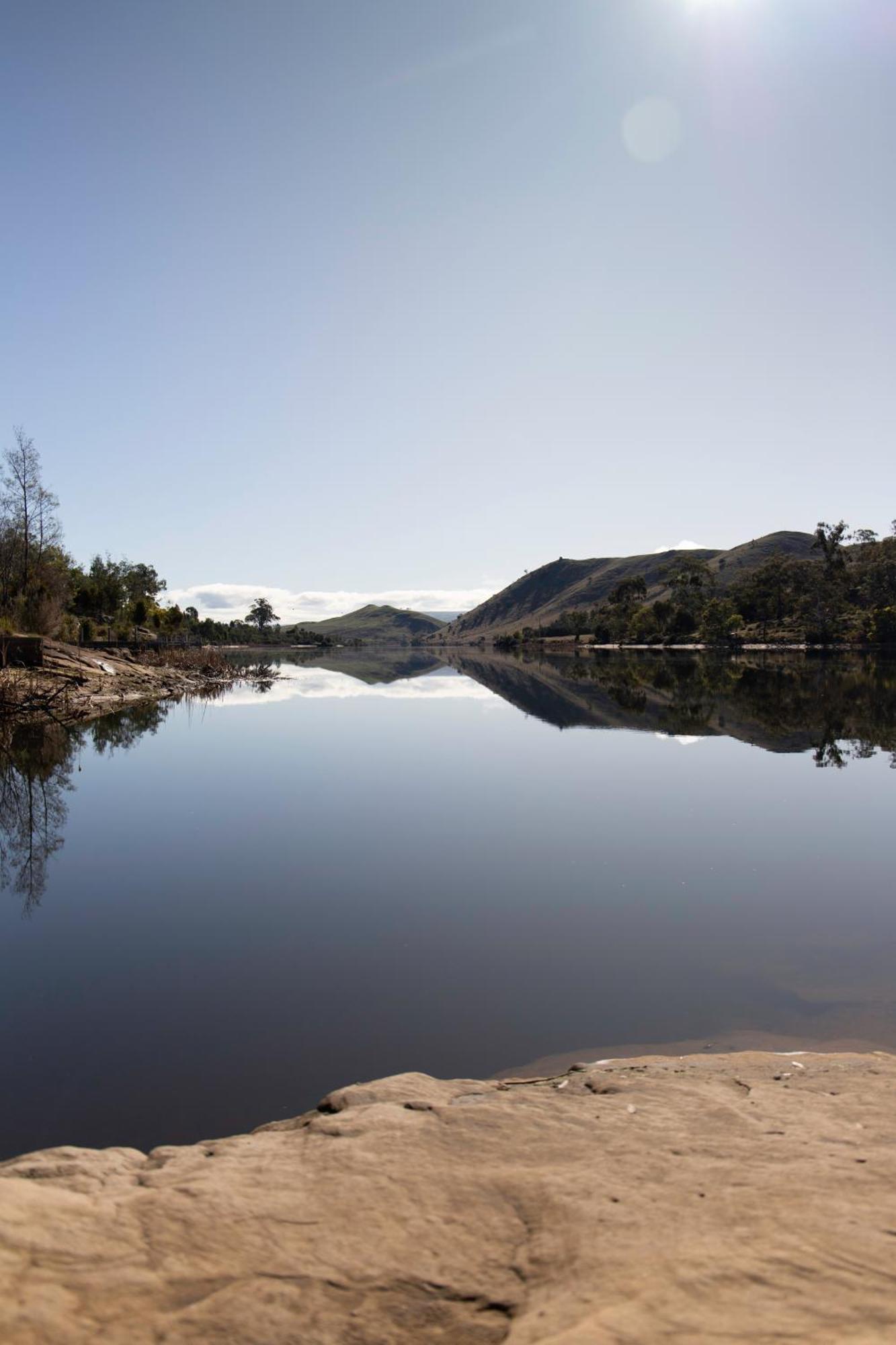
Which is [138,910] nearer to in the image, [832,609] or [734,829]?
[734,829]

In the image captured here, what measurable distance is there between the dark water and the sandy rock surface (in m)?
1.66

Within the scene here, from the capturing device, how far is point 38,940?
11250mm

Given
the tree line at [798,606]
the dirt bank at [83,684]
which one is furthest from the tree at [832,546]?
the dirt bank at [83,684]

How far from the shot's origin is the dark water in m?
7.88

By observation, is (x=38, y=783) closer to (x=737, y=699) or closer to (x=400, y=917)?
(x=400, y=917)

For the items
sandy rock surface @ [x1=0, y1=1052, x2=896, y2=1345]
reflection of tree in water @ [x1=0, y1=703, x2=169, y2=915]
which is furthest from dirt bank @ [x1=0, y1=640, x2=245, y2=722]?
sandy rock surface @ [x1=0, y1=1052, x2=896, y2=1345]

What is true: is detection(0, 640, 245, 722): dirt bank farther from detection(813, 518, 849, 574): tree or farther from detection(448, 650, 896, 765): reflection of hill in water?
detection(813, 518, 849, 574): tree

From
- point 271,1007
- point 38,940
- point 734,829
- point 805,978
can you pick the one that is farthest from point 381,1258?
point 734,829

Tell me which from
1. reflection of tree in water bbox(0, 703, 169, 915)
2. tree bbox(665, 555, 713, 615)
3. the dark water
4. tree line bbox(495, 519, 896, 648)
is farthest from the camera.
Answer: tree bbox(665, 555, 713, 615)

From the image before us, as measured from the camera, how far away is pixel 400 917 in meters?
11.9

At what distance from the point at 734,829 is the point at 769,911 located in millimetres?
5267

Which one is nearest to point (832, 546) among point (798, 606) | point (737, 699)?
point (798, 606)

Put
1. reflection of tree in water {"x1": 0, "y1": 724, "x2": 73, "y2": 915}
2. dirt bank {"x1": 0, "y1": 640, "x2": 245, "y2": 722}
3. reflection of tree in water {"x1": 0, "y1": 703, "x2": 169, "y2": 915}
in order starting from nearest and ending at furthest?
reflection of tree in water {"x1": 0, "y1": 724, "x2": 73, "y2": 915} → reflection of tree in water {"x1": 0, "y1": 703, "x2": 169, "y2": 915} → dirt bank {"x1": 0, "y1": 640, "x2": 245, "y2": 722}

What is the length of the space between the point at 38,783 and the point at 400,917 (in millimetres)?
16263
